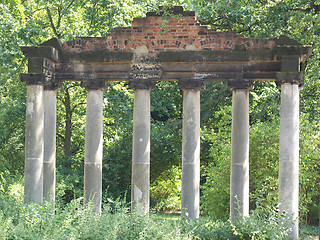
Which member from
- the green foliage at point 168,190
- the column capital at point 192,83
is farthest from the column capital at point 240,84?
the green foliage at point 168,190

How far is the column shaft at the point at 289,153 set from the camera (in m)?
21.2

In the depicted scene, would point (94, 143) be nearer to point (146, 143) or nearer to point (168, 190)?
point (146, 143)

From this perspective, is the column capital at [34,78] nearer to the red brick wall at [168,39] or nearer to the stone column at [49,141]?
the stone column at [49,141]

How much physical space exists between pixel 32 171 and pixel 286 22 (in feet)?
65.8

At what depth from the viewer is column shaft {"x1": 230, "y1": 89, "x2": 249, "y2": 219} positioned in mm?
22672

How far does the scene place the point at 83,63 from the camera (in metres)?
23.6

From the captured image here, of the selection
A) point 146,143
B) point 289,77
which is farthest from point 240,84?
point 146,143

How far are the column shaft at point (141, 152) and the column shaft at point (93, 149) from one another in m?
1.57

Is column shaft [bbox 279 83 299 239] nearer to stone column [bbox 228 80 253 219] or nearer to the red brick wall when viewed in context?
stone column [bbox 228 80 253 219]

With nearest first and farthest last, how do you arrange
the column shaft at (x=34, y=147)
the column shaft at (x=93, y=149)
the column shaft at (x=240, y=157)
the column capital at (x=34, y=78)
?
the column shaft at (x=34, y=147)
the column capital at (x=34, y=78)
the column shaft at (x=240, y=157)
the column shaft at (x=93, y=149)

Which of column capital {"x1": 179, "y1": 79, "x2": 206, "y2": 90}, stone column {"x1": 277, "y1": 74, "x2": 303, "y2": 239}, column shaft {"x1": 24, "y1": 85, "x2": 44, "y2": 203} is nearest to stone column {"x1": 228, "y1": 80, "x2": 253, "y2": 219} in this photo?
column capital {"x1": 179, "y1": 79, "x2": 206, "y2": 90}

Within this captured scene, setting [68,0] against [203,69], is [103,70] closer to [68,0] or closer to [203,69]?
[203,69]

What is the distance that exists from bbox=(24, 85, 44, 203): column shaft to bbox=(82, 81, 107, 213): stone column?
6.84ft

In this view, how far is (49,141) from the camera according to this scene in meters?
24.2
